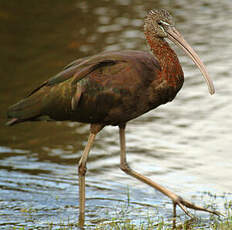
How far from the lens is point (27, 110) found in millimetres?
7676

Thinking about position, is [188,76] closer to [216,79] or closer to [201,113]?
[216,79]

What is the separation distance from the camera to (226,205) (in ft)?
24.9

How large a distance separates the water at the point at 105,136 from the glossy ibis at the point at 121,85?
22.9 inches

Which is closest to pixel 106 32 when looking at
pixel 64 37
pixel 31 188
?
pixel 64 37

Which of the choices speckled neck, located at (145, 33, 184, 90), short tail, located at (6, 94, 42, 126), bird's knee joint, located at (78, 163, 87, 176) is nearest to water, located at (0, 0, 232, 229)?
bird's knee joint, located at (78, 163, 87, 176)

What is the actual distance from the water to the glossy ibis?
1.91 feet

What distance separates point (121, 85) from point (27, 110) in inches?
47.8

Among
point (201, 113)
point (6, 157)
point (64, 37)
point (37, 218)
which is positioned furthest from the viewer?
point (64, 37)

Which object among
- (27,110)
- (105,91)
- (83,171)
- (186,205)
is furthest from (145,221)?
(27,110)

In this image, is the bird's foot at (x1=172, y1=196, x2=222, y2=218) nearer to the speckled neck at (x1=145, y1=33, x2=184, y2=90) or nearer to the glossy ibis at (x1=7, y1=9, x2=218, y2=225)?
the glossy ibis at (x1=7, y1=9, x2=218, y2=225)

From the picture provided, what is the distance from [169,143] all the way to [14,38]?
18.8ft

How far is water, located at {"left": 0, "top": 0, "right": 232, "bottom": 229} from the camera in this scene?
801 centimetres

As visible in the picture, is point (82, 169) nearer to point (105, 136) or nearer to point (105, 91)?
point (105, 91)

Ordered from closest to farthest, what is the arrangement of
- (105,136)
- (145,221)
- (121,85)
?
(121,85) → (145,221) → (105,136)
